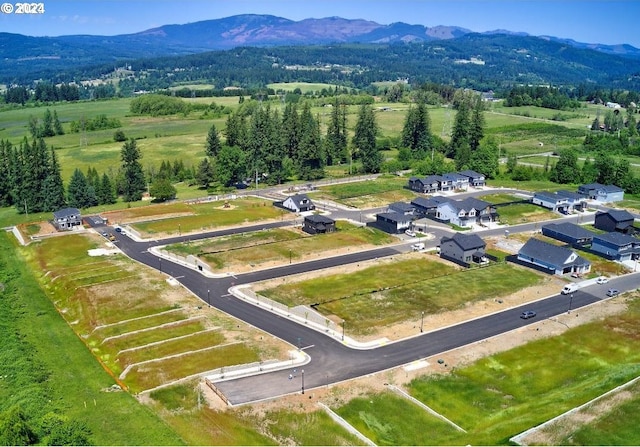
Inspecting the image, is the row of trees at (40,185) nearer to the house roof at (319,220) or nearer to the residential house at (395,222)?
the house roof at (319,220)

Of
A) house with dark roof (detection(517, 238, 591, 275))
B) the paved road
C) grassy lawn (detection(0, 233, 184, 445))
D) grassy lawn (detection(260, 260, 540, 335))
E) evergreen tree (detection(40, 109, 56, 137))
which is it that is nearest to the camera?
grassy lawn (detection(0, 233, 184, 445))

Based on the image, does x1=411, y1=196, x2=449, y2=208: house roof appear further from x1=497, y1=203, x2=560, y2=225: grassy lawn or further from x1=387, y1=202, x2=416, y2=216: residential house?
x1=497, y1=203, x2=560, y2=225: grassy lawn

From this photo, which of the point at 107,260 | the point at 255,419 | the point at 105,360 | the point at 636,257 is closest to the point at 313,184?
the point at 107,260

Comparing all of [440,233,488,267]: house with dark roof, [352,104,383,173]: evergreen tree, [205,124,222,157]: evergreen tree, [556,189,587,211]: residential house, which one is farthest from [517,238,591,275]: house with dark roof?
[205,124,222,157]: evergreen tree

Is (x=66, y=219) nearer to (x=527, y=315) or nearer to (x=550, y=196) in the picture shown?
(x=527, y=315)

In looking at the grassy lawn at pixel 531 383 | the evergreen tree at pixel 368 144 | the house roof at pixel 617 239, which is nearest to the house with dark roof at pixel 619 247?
the house roof at pixel 617 239

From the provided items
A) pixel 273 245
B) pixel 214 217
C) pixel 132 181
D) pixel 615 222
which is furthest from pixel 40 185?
pixel 615 222
